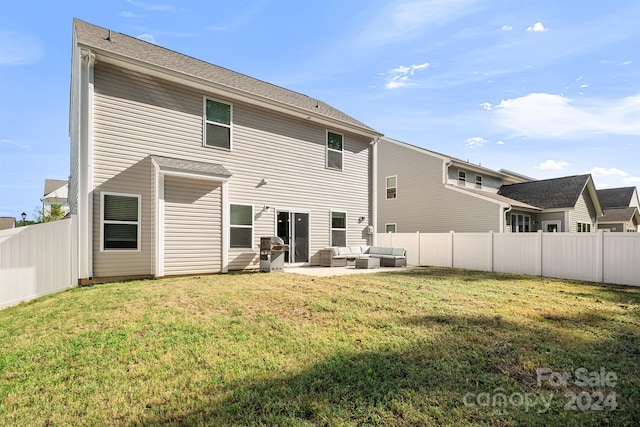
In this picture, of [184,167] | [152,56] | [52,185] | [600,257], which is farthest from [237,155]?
[52,185]

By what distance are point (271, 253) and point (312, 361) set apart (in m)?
6.77

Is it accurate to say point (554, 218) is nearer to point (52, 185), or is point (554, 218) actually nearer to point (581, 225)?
point (581, 225)

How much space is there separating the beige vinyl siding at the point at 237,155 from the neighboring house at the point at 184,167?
0.10 ft

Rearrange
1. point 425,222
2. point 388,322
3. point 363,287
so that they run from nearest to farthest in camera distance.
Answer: point 388,322 → point 363,287 → point 425,222

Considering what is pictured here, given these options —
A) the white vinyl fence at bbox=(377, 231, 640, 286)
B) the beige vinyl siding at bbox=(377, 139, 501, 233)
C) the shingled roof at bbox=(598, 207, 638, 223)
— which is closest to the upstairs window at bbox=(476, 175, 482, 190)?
the beige vinyl siding at bbox=(377, 139, 501, 233)

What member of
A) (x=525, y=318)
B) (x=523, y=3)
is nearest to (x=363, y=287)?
(x=525, y=318)

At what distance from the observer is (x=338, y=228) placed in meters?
13.3

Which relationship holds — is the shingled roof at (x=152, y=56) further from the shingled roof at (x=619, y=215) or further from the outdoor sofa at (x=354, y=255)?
the shingled roof at (x=619, y=215)

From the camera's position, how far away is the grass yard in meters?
2.54

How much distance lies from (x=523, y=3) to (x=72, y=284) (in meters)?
13.4

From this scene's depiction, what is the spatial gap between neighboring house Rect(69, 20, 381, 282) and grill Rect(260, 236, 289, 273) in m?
0.61

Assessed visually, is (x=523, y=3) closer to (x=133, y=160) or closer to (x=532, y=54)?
(x=532, y=54)

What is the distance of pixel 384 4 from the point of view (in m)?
9.23

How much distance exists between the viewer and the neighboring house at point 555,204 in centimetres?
1950
